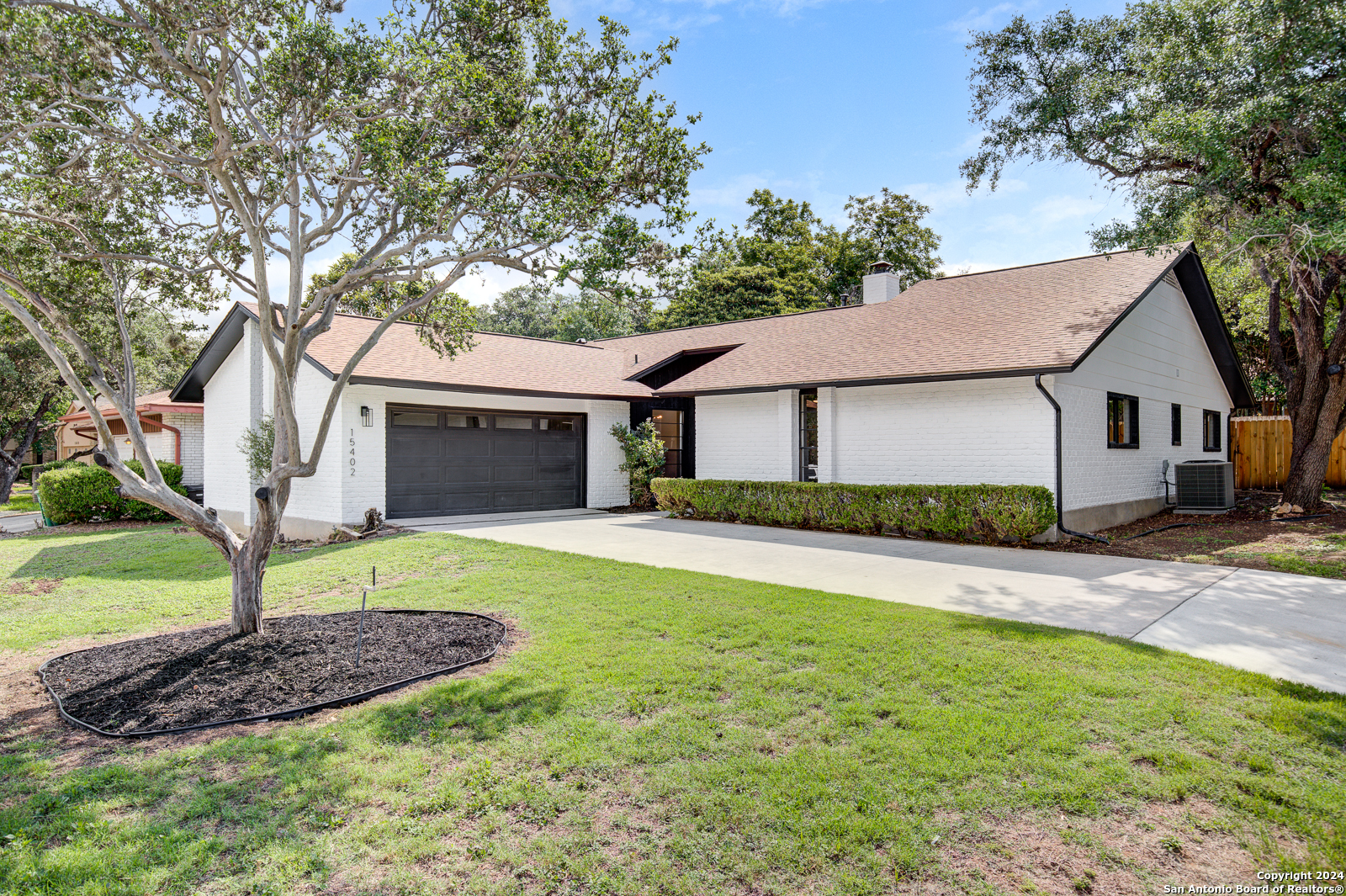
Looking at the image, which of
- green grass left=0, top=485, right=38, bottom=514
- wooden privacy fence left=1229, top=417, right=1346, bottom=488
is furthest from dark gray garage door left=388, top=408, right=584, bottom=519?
wooden privacy fence left=1229, top=417, right=1346, bottom=488

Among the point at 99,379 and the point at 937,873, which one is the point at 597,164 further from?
the point at 937,873

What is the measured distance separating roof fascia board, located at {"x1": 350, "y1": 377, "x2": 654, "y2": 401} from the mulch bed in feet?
23.4

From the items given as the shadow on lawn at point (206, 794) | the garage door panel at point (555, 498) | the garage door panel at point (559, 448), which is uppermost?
the garage door panel at point (559, 448)

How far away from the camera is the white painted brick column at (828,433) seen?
13695mm

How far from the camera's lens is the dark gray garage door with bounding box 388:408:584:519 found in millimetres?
13844

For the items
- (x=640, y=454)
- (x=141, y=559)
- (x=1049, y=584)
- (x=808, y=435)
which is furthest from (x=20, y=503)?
(x=1049, y=584)

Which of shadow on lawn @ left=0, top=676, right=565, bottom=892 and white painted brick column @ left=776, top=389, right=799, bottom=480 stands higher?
white painted brick column @ left=776, top=389, right=799, bottom=480

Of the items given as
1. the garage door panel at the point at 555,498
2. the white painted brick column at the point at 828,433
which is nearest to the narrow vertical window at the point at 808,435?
the white painted brick column at the point at 828,433

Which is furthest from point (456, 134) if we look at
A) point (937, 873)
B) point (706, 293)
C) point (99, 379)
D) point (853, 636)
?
point (706, 293)

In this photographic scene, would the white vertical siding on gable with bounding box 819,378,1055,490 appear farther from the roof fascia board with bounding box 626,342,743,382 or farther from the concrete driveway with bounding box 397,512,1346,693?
the roof fascia board with bounding box 626,342,743,382

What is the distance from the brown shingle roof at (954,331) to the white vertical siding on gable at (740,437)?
1.93ft

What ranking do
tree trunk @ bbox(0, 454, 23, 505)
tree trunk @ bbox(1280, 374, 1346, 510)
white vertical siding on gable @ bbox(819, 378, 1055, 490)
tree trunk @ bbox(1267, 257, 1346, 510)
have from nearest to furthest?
white vertical siding on gable @ bbox(819, 378, 1055, 490)
tree trunk @ bbox(1267, 257, 1346, 510)
tree trunk @ bbox(1280, 374, 1346, 510)
tree trunk @ bbox(0, 454, 23, 505)

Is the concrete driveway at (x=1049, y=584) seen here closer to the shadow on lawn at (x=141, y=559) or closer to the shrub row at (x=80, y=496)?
the shadow on lawn at (x=141, y=559)

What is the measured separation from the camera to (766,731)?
12.5 ft
